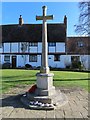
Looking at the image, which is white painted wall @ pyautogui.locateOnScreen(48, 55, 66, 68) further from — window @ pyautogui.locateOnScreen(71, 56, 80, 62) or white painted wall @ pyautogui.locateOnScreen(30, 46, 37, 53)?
white painted wall @ pyautogui.locateOnScreen(30, 46, 37, 53)

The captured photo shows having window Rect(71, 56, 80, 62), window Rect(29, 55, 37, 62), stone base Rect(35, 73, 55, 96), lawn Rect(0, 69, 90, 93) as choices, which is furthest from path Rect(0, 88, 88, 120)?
window Rect(29, 55, 37, 62)

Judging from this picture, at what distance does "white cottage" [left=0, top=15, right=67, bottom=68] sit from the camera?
46062 millimetres

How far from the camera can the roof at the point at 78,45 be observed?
47562 millimetres

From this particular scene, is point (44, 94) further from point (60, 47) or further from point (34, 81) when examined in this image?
point (60, 47)

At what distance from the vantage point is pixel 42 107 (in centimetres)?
891

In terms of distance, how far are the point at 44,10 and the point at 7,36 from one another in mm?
37100

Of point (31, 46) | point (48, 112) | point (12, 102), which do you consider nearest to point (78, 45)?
point (31, 46)

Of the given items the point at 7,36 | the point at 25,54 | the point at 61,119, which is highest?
the point at 7,36

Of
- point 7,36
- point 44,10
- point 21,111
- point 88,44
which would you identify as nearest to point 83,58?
point 88,44

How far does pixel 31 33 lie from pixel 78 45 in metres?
9.74

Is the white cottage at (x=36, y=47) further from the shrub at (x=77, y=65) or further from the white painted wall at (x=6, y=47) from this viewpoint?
the shrub at (x=77, y=65)

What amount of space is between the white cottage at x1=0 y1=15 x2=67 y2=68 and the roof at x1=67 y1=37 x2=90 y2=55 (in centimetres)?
300

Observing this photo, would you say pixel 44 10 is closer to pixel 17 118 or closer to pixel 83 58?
pixel 17 118

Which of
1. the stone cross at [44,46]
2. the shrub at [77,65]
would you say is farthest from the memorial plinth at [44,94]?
the shrub at [77,65]
